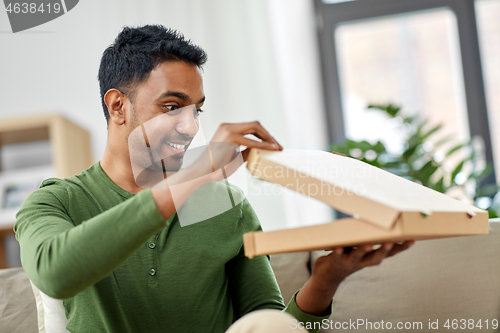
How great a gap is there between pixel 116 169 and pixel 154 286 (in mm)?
Result: 276

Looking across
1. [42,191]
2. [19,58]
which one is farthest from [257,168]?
[19,58]

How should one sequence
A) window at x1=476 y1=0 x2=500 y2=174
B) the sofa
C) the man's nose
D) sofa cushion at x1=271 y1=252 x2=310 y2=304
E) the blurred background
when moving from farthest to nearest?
1. window at x1=476 y1=0 x2=500 y2=174
2. the blurred background
3. sofa cushion at x1=271 y1=252 x2=310 y2=304
4. the sofa
5. the man's nose

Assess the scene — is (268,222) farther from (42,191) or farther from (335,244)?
(335,244)

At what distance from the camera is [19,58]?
2.32m

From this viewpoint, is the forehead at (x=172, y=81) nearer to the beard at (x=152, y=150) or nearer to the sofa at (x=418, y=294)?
the beard at (x=152, y=150)

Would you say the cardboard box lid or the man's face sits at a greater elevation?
the man's face

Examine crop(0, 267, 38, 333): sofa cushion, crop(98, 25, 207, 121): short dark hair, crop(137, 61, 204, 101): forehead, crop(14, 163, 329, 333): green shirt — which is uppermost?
crop(98, 25, 207, 121): short dark hair

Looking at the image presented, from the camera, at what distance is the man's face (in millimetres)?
893

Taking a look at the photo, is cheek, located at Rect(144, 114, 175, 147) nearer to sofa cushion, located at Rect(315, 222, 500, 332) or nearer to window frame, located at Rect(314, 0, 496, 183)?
sofa cushion, located at Rect(315, 222, 500, 332)

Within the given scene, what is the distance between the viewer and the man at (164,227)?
68 centimetres

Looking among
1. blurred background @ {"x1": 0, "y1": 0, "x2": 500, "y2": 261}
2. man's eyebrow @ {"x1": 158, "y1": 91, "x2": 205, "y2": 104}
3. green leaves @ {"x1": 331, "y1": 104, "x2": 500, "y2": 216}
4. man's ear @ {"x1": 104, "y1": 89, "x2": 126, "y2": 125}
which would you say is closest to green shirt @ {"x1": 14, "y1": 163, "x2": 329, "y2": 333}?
man's ear @ {"x1": 104, "y1": 89, "x2": 126, "y2": 125}

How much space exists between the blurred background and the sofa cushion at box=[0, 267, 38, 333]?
45.7 inches

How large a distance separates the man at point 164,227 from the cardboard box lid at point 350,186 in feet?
0.15

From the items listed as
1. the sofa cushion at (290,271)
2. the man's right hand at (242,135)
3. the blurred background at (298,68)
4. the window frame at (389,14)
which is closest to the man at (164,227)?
the man's right hand at (242,135)
